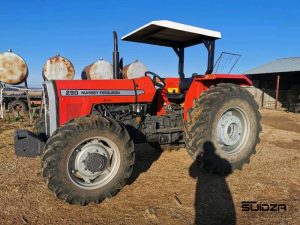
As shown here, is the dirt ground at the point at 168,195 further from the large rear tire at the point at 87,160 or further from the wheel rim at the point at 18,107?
the wheel rim at the point at 18,107

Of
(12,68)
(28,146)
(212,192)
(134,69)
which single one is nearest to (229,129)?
(212,192)

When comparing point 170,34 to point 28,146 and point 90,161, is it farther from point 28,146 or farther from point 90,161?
point 28,146

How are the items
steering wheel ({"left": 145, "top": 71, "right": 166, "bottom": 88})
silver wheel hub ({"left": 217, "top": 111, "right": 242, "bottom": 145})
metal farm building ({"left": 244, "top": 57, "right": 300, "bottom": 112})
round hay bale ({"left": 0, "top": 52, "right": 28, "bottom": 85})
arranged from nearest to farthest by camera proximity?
silver wheel hub ({"left": 217, "top": 111, "right": 242, "bottom": 145}) → steering wheel ({"left": 145, "top": 71, "right": 166, "bottom": 88}) → round hay bale ({"left": 0, "top": 52, "right": 28, "bottom": 85}) → metal farm building ({"left": 244, "top": 57, "right": 300, "bottom": 112})

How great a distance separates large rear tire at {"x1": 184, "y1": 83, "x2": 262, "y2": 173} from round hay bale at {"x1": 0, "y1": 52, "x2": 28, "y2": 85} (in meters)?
12.0

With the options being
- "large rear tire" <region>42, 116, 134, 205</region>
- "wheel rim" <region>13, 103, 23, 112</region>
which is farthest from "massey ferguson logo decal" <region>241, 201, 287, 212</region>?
"wheel rim" <region>13, 103, 23, 112</region>

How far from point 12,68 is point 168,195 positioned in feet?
41.5

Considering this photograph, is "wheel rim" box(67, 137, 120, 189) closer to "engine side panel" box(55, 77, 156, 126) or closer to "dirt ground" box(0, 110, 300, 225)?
"dirt ground" box(0, 110, 300, 225)

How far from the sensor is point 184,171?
196 inches

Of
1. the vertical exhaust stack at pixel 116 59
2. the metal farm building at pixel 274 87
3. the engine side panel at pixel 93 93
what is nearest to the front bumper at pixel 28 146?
the engine side panel at pixel 93 93

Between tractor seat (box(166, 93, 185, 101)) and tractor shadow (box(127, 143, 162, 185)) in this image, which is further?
tractor seat (box(166, 93, 185, 101))

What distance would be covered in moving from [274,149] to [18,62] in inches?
487

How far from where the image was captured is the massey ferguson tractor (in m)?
3.57

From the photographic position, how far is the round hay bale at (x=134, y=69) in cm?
1201

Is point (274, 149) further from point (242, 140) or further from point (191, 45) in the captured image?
point (191, 45)
